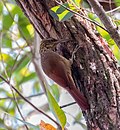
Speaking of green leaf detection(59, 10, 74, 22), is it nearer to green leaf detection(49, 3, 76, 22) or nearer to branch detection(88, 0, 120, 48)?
green leaf detection(49, 3, 76, 22)

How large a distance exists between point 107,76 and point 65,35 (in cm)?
19

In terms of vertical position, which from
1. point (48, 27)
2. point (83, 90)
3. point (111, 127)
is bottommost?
point (111, 127)

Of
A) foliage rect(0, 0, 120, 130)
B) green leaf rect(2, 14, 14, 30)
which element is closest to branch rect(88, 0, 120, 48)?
foliage rect(0, 0, 120, 130)

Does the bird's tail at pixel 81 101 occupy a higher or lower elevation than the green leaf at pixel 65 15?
lower

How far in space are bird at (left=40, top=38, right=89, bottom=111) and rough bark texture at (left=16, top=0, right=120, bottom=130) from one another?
0.02 meters

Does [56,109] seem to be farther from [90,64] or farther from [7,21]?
[7,21]

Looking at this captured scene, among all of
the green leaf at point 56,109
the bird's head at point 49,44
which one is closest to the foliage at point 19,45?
the green leaf at point 56,109

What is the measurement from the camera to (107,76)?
112 centimetres

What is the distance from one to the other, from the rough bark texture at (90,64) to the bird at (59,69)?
2 cm

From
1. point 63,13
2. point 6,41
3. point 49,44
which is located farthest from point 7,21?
point 63,13

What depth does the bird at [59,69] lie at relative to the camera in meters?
1.15

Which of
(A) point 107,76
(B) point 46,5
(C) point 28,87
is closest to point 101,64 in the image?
(A) point 107,76

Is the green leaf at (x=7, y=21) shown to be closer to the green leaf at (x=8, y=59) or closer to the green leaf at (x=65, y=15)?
the green leaf at (x=8, y=59)

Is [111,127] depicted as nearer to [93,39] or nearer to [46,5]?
[93,39]
